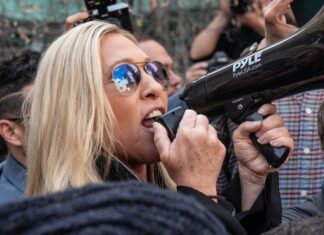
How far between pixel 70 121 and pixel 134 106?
21 centimetres

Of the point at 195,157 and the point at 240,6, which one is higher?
the point at 195,157

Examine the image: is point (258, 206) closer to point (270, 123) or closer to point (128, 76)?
point (270, 123)

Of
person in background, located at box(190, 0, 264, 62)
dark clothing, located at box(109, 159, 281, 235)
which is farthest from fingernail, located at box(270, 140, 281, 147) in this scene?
person in background, located at box(190, 0, 264, 62)

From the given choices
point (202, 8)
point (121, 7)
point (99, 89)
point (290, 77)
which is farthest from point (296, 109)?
point (202, 8)

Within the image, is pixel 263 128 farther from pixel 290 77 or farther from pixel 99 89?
pixel 99 89

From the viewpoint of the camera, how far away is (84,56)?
1993mm

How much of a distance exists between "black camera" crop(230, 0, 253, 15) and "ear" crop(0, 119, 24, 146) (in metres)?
1.95

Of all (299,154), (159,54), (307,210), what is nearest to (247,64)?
(307,210)

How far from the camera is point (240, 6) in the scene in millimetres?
4484

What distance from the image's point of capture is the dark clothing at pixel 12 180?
9.06 feet

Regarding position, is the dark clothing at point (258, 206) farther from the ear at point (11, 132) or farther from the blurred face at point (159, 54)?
the blurred face at point (159, 54)

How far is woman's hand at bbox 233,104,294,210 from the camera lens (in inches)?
81.0

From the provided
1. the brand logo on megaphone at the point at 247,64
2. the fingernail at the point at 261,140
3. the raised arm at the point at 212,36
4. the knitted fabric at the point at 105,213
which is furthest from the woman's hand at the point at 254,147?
the raised arm at the point at 212,36

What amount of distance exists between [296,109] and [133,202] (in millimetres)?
2504
